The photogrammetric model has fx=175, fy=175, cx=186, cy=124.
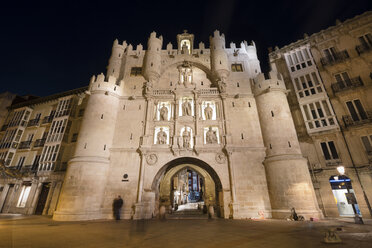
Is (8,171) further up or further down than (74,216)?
further up

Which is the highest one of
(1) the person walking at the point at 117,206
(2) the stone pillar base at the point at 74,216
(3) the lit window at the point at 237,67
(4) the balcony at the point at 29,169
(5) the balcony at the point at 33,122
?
(3) the lit window at the point at 237,67

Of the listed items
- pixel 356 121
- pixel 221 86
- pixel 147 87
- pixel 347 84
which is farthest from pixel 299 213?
pixel 147 87

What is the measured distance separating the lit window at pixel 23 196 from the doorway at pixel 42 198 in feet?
7.07

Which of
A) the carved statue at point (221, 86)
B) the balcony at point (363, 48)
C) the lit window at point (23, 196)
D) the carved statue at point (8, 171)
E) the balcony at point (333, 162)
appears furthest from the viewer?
the lit window at point (23, 196)

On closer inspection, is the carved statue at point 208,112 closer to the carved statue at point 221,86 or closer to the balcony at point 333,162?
the carved statue at point 221,86

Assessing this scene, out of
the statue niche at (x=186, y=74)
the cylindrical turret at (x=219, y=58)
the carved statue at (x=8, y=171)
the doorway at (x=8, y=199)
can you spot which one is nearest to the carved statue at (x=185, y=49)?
the statue niche at (x=186, y=74)

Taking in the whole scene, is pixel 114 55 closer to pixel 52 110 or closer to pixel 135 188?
pixel 52 110

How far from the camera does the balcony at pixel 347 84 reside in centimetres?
1811

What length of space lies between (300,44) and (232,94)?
11442 mm

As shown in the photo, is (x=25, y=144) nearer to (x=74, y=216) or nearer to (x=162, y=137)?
(x=74, y=216)

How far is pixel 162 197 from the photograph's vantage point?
2294cm

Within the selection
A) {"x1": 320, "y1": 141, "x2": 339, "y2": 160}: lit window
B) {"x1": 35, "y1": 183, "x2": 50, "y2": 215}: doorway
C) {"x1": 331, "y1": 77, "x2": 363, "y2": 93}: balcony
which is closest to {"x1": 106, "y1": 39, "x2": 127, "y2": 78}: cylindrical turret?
{"x1": 35, "y1": 183, "x2": 50, "y2": 215}: doorway

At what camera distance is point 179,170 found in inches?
939

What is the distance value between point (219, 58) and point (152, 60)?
8.54m
